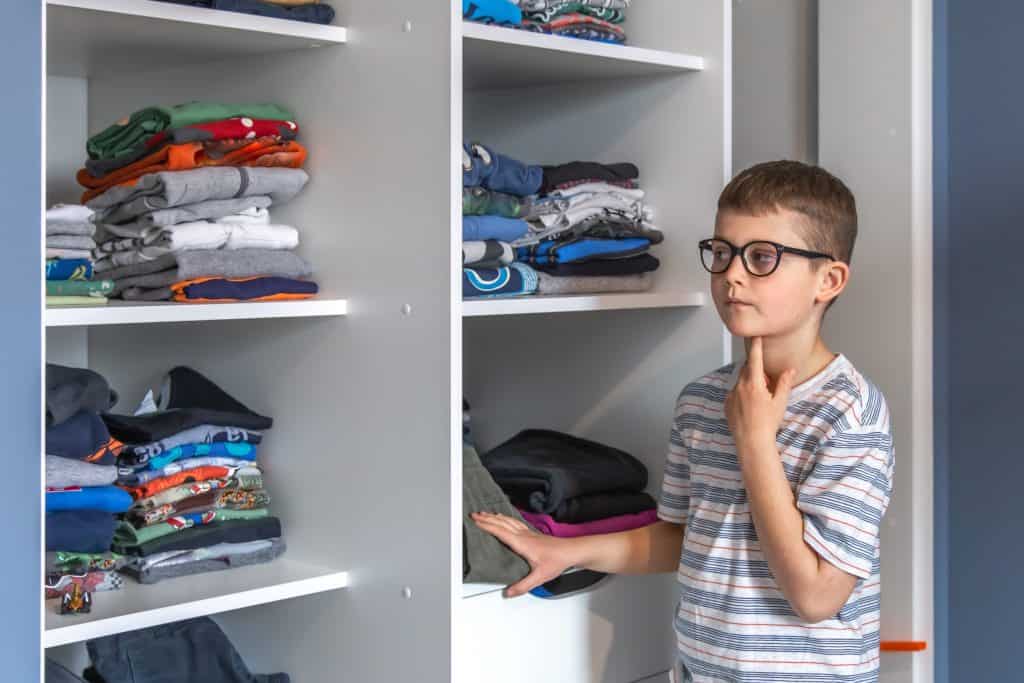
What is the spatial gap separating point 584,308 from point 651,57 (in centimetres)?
36

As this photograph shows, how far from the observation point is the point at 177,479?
5.85 feet

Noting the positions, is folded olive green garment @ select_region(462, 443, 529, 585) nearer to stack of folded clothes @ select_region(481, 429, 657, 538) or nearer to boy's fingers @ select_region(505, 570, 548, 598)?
boy's fingers @ select_region(505, 570, 548, 598)

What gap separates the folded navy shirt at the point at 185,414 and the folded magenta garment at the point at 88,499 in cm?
9

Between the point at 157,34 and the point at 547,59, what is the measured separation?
1.71 feet

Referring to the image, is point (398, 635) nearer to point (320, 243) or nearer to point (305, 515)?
point (305, 515)

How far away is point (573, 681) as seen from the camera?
6.00 ft

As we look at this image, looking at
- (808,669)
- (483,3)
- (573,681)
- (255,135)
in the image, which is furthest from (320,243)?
(808,669)

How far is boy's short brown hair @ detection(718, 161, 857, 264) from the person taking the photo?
5.30 ft

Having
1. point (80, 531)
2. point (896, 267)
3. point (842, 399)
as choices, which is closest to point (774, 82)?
point (896, 267)

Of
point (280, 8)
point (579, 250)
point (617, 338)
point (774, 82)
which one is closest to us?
point (280, 8)

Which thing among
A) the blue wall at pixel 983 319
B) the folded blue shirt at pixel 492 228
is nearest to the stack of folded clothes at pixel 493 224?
the folded blue shirt at pixel 492 228

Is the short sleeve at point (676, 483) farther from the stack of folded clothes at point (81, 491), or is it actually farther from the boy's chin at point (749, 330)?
the stack of folded clothes at point (81, 491)

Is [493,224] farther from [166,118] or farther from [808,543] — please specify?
[808,543]

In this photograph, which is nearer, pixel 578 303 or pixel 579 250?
pixel 578 303
